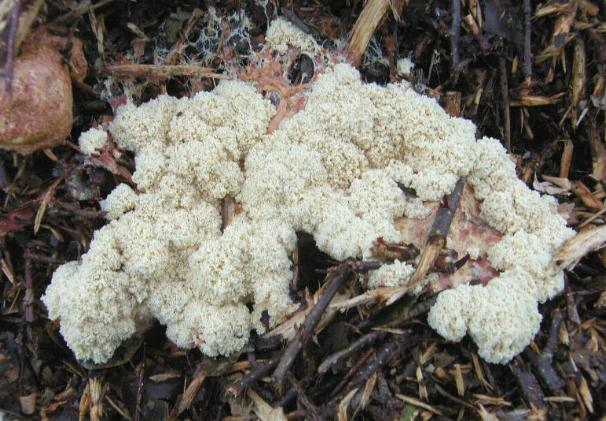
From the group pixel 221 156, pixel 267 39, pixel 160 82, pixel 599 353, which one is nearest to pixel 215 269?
pixel 221 156

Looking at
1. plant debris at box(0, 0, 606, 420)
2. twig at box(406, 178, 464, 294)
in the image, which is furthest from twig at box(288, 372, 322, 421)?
twig at box(406, 178, 464, 294)

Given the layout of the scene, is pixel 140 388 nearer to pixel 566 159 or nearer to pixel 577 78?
pixel 566 159

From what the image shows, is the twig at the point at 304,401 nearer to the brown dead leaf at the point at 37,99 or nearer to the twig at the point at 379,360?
the twig at the point at 379,360

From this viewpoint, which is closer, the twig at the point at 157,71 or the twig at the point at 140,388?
→ the twig at the point at 140,388

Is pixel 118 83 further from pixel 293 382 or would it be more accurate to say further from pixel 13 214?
pixel 293 382

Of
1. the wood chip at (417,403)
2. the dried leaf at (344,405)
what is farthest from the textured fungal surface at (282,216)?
the dried leaf at (344,405)

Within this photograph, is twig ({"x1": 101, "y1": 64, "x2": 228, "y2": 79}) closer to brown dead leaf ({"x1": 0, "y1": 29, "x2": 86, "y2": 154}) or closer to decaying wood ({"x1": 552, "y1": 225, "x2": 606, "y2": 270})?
brown dead leaf ({"x1": 0, "y1": 29, "x2": 86, "y2": 154})
